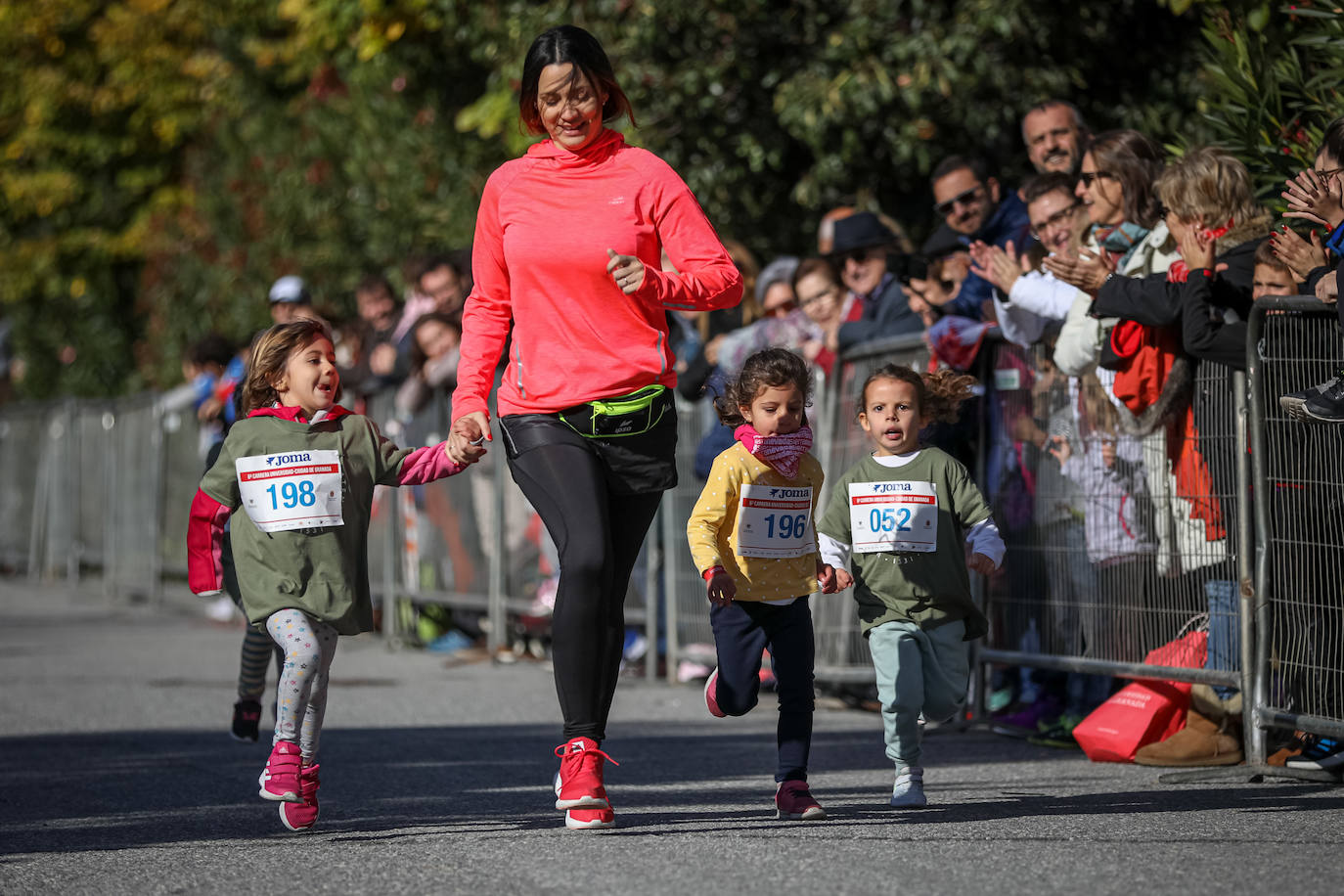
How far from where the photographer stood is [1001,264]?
796cm

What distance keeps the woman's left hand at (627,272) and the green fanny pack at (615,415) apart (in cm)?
46

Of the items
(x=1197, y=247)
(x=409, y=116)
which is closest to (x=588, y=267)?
(x=1197, y=247)

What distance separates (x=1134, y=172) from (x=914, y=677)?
2.82 meters

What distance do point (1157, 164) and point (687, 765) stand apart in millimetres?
3052

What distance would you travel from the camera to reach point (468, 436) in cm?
566

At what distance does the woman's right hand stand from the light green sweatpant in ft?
4.56

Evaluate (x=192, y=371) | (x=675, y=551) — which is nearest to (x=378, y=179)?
(x=192, y=371)

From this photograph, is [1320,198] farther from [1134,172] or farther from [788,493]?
[788,493]

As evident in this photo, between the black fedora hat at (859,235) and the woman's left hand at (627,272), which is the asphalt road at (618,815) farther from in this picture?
the black fedora hat at (859,235)

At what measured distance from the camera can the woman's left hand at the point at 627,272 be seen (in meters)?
5.25

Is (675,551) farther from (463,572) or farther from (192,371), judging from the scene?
(192,371)

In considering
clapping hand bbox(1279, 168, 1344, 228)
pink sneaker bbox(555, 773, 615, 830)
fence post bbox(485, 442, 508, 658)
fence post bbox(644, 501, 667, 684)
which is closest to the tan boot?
clapping hand bbox(1279, 168, 1344, 228)

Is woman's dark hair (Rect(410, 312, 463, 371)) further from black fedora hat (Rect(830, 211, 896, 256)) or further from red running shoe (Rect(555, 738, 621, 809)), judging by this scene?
red running shoe (Rect(555, 738, 621, 809))

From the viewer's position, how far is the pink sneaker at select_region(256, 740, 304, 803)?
223 inches
